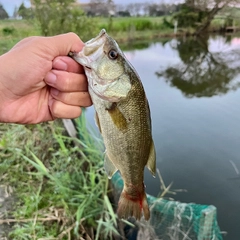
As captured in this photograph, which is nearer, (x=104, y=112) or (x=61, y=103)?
(x=104, y=112)

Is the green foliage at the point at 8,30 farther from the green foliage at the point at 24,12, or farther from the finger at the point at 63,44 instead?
the finger at the point at 63,44

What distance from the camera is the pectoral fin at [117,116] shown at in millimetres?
1427

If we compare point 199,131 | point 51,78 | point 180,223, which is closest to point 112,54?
point 51,78

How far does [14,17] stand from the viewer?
6.89 metres

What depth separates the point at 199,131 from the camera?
6402 millimetres

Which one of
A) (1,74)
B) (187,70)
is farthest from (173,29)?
(1,74)

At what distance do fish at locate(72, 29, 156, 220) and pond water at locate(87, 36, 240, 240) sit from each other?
9.55 ft

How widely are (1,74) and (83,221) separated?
5.61 ft

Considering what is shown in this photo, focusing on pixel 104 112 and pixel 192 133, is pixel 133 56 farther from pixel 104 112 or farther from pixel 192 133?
pixel 104 112

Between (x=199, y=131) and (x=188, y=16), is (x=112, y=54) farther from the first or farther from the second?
(x=188, y=16)

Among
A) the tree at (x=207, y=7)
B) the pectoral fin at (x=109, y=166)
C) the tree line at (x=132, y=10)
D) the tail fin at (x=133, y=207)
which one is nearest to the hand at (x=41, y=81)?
the pectoral fin at (x=109, y=166)

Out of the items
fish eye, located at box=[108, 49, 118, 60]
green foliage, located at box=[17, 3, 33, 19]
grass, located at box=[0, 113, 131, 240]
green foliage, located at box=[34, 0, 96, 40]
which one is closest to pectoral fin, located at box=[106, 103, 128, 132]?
fish eye, located at box=[108, 49, 118, 60]

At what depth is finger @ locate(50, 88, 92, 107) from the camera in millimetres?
1710

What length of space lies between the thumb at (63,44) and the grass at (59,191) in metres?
1.61
